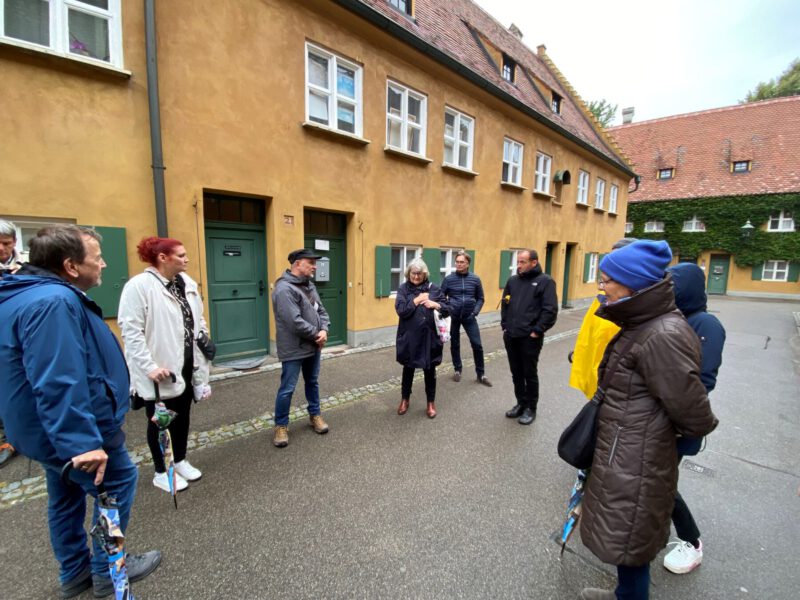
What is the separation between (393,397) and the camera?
480 cm

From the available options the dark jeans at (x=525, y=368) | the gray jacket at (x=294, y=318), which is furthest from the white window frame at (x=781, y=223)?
the gray jacket at (x=294, y=318)

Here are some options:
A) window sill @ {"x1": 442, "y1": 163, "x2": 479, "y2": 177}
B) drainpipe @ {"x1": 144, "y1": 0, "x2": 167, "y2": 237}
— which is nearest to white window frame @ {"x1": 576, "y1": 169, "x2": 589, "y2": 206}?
window sill @ {"x1": 442, "y1": 163, "x2": 479, "y2": 177}

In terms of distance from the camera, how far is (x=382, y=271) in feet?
24.6

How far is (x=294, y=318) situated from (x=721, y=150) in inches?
1246

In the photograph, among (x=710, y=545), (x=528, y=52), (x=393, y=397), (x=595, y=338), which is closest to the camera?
(x=710, y=545)

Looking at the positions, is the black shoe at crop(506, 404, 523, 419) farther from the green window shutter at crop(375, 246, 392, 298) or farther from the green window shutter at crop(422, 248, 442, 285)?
the green window shutter at crop(422, 248, 442, 285)

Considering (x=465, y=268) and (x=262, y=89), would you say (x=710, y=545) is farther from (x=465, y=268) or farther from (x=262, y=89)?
(x=262, y=89)

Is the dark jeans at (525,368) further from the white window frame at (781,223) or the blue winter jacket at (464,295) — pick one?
the white window frame at (781,223)

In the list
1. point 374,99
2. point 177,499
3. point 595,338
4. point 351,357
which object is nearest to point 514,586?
point 595,338

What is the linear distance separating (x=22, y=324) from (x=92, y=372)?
0.32 m

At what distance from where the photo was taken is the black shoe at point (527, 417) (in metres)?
4.07

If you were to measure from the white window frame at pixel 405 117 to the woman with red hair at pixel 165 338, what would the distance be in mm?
5624

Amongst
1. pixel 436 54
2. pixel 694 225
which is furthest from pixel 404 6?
pixel 694 225

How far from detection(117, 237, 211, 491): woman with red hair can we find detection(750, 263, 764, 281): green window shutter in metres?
30.8
